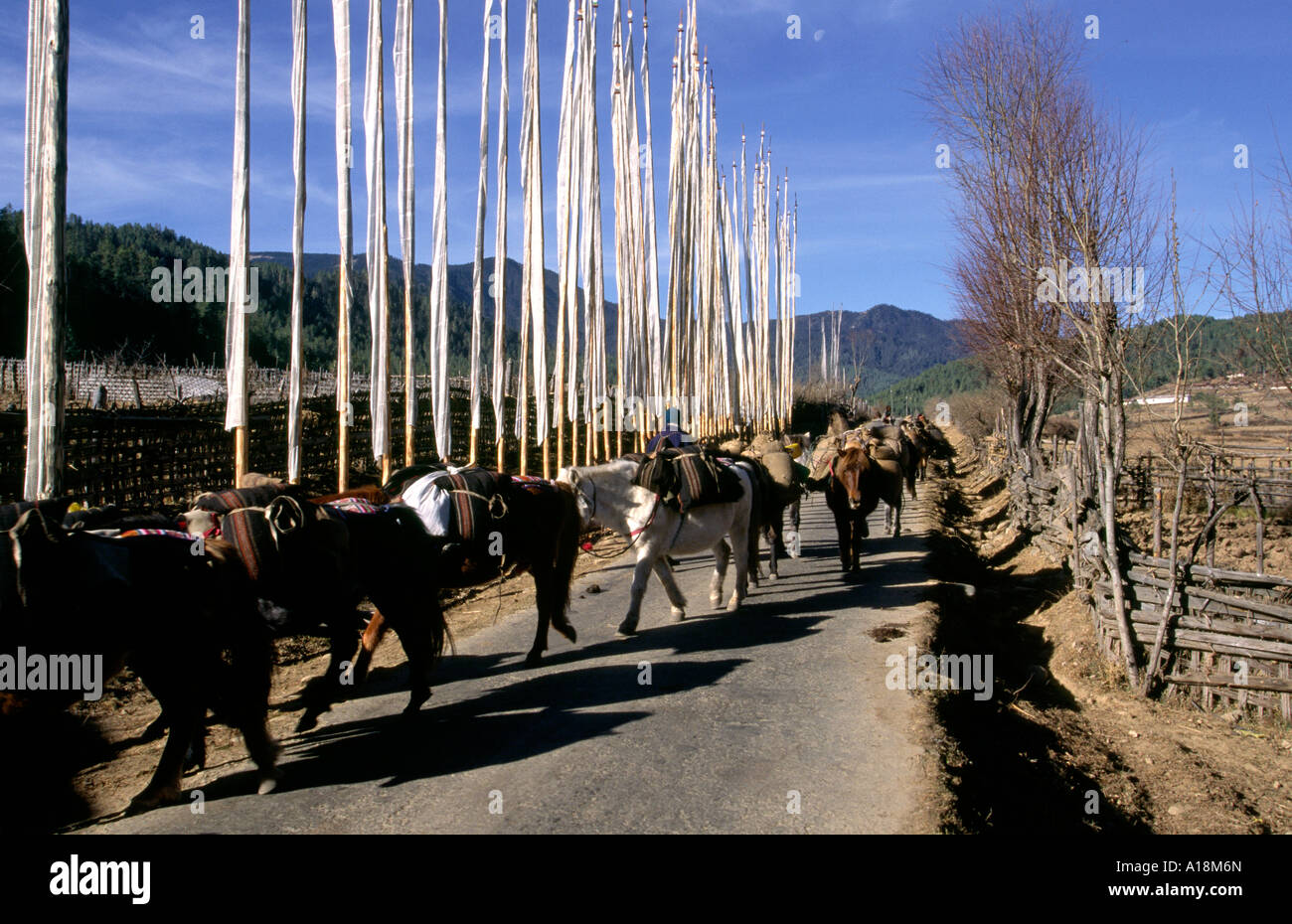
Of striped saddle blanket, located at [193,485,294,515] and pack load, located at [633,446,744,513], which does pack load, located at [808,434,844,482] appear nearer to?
pack load, located at [633,446,744,513]

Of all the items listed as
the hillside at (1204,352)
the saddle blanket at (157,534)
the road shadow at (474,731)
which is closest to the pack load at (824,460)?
the hillside at (1204,352)

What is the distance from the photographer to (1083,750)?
265 inches

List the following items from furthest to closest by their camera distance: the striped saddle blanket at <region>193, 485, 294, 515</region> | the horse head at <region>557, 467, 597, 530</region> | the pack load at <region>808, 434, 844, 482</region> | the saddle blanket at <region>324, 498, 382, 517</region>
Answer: the pack load at <region>808, 434, 844, 482</region> < the horse head at <region>557, 467, 597, 530</region> < the saddle blanket at <region>324, 498, 382, 517</region> < the striped saddle blanket at <region>193, 485, 294, 515</region>

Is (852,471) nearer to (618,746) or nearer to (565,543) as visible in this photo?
(565,543)

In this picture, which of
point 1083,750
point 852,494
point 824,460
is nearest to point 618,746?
point 1083,750

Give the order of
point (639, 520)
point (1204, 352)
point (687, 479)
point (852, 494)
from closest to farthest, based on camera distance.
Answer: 1. point (1204, 352)
2. point (639, 520)
3. point (687, 479)
4. point (852, 494)

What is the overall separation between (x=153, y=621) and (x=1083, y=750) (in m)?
6.41

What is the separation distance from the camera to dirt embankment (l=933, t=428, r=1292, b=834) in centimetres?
548

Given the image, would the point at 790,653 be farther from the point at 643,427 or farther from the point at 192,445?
the point at 643,427

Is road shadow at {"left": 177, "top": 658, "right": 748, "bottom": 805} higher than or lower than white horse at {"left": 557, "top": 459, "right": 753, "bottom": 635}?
lower

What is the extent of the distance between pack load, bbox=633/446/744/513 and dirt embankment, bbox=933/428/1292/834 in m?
2.53

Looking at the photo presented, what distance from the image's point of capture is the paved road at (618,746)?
14.6ft

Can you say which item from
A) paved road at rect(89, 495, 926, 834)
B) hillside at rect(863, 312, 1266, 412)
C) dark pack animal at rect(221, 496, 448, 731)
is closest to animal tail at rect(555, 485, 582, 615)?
paved road at rect(89, 495, 926, 834)
